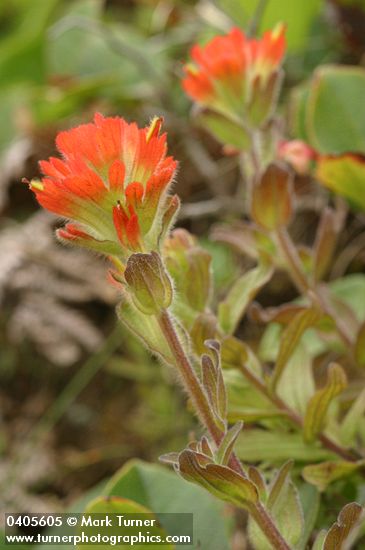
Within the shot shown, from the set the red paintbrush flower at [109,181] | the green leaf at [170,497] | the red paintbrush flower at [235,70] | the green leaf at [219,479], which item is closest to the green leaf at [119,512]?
the green leaf at [170,497]

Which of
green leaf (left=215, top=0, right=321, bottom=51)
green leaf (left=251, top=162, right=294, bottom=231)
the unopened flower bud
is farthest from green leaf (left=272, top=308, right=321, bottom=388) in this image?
green leaf (left=215, top=0, right=321, bottom=51)

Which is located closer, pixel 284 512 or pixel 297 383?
pixel 284 512

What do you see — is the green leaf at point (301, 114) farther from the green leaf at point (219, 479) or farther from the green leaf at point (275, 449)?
the green leaf at point (219, 479)

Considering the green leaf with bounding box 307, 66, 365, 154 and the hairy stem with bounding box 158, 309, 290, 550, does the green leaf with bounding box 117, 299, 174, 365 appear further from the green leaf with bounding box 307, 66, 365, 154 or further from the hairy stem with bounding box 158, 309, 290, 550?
the green leaf with bounding box 307, 66, 365, 154

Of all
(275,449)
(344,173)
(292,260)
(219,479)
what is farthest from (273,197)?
(219,479)

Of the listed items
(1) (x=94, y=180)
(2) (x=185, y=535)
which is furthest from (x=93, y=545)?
(1) (x=94, y=180)

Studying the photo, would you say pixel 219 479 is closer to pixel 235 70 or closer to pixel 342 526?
pixel 342 526
